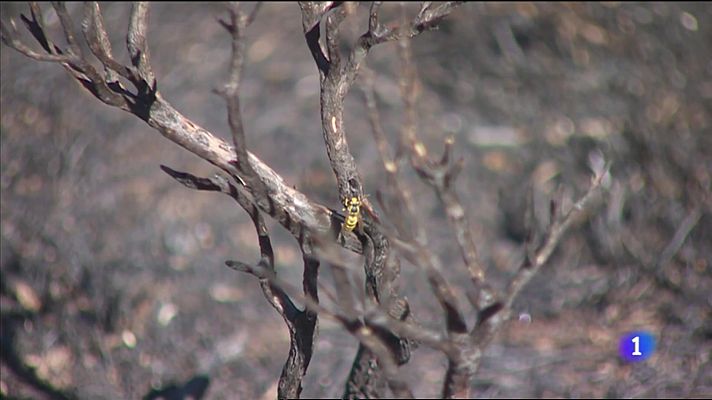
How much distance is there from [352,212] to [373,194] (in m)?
3.52

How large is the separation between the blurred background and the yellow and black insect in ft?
7.05

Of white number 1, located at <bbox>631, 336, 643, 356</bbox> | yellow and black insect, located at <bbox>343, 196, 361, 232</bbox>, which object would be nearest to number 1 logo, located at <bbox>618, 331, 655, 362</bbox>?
white number 1, located at <bbox>631, 336, 643, 356</bbox>

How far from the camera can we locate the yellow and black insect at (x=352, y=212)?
11.9 feet

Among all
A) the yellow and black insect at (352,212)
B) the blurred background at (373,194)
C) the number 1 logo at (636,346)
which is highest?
the yellow and black insect at (352,212)

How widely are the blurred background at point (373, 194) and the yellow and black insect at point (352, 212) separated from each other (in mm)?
2150

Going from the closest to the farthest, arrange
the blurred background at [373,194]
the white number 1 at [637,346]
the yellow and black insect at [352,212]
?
the yellow and black insect at [352,212], the blurred background at [373,194], the white number 1 at [637,346]

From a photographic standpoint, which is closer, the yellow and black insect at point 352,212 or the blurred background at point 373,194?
the yellow and black insect at point 352,212

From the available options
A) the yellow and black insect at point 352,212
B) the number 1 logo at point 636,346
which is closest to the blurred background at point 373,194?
the number 1 logo at point 636,346

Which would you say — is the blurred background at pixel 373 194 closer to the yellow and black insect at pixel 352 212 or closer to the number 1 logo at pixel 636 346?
the number 1 logo at pixel 636 346

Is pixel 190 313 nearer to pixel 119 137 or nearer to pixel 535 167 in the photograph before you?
pixel 119 137

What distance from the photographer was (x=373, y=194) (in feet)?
23.4

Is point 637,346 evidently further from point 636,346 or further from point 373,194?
point 373,194

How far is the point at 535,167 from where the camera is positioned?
7383 mm

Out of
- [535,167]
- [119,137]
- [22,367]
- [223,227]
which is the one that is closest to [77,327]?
[22,367]
